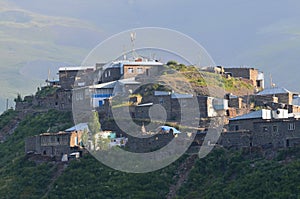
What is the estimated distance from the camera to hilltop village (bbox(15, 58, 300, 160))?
73.4 meters

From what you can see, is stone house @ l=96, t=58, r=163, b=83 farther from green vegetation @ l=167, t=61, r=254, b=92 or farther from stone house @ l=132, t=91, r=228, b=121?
stone house @ l=132, t=91, r=228, b=121

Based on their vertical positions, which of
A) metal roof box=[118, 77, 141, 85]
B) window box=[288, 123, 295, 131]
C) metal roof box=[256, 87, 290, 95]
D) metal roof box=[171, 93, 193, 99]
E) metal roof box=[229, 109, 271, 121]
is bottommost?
window box=[288, 123, 295, 131]

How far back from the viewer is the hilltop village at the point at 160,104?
241ft

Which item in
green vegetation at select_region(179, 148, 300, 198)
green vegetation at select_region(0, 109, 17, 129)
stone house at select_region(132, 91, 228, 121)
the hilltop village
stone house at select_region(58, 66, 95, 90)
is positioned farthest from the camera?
green vegetation at select_region(0, 109, 17, 129)

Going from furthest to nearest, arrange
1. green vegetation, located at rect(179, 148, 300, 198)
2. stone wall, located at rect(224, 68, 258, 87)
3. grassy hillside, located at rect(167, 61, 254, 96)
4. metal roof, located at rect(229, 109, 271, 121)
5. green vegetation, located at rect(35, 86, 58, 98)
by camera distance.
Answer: green vegetation, located at rect(35, 86, 58, 98), stone wall, located at rect(224, 68, 258, 87), grassy hillside, located at rect(167, 61, 254, 96), metal roof, located at rect(229, 109, 271, 121), green vegetation, located at rect(179, 148, 300, 198)

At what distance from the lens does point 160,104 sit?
268 ft

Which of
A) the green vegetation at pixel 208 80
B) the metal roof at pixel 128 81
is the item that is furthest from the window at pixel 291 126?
the metal roof at pixel 128 81

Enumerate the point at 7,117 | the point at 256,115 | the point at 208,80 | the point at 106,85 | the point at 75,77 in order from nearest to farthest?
the point at 256,115 < the point at 106,85 < the point at 208,80 < the point at 75,77 < the point at 7,117

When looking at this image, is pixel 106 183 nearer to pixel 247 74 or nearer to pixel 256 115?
pixel 256 115

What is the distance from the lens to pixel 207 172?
235 feet

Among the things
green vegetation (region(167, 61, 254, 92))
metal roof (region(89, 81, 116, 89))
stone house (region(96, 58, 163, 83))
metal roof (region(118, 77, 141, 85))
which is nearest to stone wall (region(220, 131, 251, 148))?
green vegetation (region(167, 61, 254, 92))

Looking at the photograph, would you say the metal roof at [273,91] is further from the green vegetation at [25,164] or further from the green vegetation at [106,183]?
the green vegetation at [106,183]

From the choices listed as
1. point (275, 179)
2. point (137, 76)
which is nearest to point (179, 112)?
point (137, 76)

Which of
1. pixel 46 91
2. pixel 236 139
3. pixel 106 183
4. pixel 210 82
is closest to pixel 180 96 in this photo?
pixel 210 82
